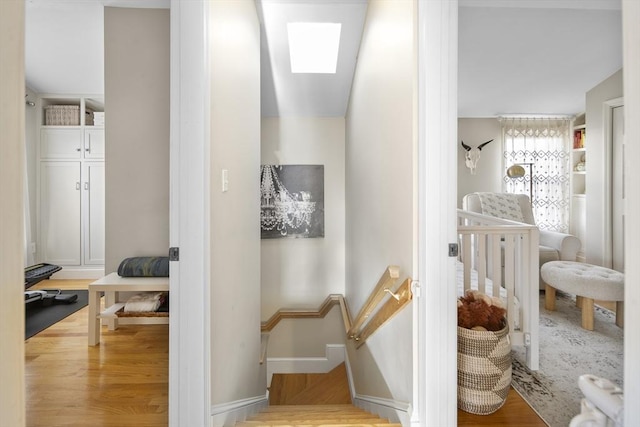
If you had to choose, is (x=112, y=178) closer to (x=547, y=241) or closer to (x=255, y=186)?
(x=255, y=186)

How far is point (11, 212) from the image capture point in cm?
34

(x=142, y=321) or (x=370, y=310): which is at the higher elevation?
(x=370, y=310)

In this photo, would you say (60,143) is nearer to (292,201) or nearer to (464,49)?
(292,201)

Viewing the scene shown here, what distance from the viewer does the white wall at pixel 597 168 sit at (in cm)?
406

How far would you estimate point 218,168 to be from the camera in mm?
1534

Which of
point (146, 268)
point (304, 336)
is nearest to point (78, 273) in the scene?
point (146, 268)

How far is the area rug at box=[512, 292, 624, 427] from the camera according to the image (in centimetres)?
181

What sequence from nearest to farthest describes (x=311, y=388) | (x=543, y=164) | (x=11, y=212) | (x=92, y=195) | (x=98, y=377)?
(x=11, y=212)
(x=98, y=377)
(x=311, y=388)
(x=92, y=195)
(x=543, y=164)

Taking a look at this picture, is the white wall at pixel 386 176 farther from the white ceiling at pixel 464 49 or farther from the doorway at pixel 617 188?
the doorway at pixel 617 188

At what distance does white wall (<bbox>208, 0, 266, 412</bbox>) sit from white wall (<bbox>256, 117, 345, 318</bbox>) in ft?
5.85

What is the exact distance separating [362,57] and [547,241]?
2.99 metres

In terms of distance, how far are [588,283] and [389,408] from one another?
6.36 ft

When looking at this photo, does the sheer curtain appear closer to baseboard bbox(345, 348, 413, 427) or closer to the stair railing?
the stair railing

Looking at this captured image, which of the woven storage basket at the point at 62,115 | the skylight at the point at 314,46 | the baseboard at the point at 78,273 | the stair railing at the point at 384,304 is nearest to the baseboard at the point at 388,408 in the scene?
the stair railing at the point at 384,304
